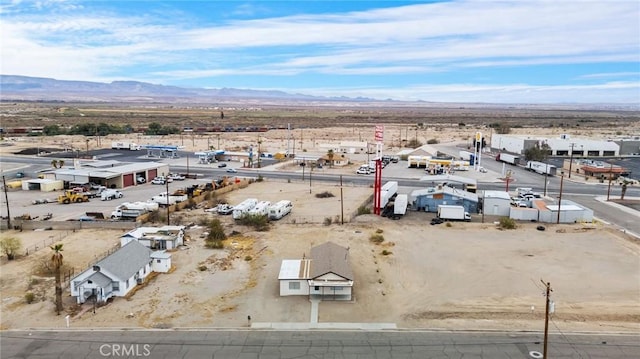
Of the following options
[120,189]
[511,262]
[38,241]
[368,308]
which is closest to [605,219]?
[511,262]

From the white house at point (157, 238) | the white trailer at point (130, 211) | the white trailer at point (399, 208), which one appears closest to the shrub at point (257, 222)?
the white house at point (157, 238)

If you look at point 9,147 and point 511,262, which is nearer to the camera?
point 511,262

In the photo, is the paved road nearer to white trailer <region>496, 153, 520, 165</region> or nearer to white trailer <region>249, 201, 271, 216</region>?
white trailer <region>249, 201, 271, 216</region>

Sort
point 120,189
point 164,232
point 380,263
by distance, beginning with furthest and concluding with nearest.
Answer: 1. point 120,189
2. point 164,232
3. point 380,263

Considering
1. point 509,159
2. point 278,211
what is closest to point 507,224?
point 278,211

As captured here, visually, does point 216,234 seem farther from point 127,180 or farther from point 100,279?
point 127,180

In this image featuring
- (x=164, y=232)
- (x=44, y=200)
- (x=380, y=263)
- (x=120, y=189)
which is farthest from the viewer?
(x=120, y=189)

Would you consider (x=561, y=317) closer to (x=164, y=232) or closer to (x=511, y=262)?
(x=511, y=262)
